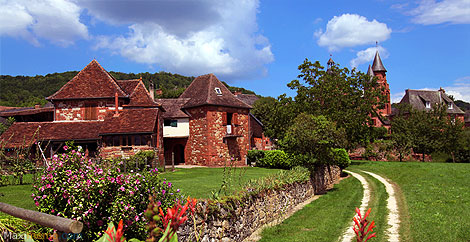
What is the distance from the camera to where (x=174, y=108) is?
3469cm

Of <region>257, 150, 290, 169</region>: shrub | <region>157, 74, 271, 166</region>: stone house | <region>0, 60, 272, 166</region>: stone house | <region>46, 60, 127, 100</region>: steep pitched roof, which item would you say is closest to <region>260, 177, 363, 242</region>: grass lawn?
<region>257, 150, 290, 169</region>: shrub

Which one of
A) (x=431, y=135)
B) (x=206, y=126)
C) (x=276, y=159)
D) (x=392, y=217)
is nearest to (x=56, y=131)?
(x=206, y=126)

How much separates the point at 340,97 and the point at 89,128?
949 inches

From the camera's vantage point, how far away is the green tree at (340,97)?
3159 centimetres

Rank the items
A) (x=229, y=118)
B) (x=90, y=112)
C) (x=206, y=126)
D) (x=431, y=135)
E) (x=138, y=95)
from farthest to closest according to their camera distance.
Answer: (x=431, y=135) < (x=229, y=118) < (x=206, y=126) < (x=138, y=95) < (x=90, y=112)

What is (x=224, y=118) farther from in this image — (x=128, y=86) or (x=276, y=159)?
(x=128, y=86)

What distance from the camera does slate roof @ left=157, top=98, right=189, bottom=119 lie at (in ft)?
111

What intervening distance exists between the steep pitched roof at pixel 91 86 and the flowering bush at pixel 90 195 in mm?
23094

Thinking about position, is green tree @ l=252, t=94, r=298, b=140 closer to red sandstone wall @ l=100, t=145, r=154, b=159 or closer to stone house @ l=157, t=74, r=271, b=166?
stone house @ l=157, t=74, r=271, b=166

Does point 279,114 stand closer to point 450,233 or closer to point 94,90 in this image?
point 94,90

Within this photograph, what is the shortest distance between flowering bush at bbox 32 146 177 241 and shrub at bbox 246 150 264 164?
2465 cm

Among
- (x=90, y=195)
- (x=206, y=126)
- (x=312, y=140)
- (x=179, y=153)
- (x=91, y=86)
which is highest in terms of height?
(x=91, y=86)

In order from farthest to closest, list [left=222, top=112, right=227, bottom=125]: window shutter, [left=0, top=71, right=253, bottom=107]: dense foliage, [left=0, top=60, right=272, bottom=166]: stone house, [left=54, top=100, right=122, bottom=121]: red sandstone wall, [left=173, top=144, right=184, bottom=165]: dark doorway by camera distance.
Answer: [left=0, top=71, right=253, bottom=107]: dense foliage < [left=173, top=144, right=184, bottom=165]: dark doorway < [left=222, top=112, right=227, bottom=125]: window shutter < [left=54, top=100, right=122, bottom=121]: red sandstone wall < [left=0, top=60, right=272, bottom=166]: stone house

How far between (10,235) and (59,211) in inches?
49.0
